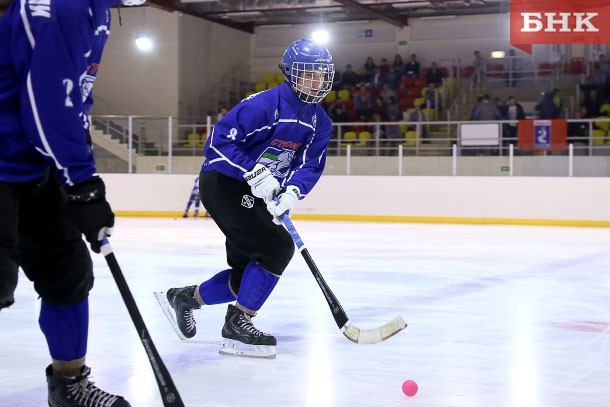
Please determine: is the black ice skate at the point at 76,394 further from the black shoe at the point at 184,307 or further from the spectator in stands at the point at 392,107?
the spectator in stands at the point at 392,107

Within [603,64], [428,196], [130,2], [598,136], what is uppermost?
[603,64]

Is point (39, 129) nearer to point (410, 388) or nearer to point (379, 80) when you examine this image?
point (410, 388)

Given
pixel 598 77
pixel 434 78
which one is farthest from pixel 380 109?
pixel 598 77

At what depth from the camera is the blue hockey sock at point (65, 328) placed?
89.5 inches

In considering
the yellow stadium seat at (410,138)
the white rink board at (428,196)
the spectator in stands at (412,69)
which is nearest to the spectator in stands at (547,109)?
the white rink board at (428,196)

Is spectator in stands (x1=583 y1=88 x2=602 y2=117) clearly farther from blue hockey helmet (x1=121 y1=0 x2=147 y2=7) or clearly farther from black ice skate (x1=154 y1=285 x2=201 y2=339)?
blue hockey helmet (x1=121 y1=0 x2=147 y2=7)

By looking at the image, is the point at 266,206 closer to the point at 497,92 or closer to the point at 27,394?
the point at 27,394

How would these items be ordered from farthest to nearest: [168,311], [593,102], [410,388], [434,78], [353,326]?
1. [434,78]
2. [593,102]
3. [168,311]
4. [353,326]
5. [410,388]

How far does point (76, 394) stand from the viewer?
7.60 ft

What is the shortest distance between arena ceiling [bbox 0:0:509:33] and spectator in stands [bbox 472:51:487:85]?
48.9 inches

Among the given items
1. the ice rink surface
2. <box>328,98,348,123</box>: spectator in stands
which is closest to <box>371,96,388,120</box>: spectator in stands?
<box>328,98,348,123</box>: spectator in stands

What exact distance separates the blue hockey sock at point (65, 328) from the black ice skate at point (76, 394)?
6 centimetres

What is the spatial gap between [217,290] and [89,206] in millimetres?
1549

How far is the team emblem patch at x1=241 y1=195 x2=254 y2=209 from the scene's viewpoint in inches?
134
